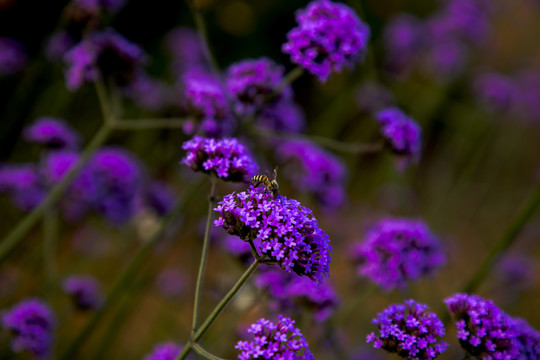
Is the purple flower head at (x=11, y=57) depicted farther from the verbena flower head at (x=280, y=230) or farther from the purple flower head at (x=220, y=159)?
the verbena flower head at (x=280, y=230)

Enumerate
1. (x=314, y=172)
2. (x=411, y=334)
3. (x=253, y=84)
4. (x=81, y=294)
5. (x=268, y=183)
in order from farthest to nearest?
(x=314, y=172) → (x=81, y=294) → (x=253, y=84) → (x=268, y=183) → (x=411, y=334)

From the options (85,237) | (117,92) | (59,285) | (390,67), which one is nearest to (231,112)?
(117,92)

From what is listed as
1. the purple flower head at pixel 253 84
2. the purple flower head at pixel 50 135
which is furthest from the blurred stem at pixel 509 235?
the purple flower head at pixel 50 135

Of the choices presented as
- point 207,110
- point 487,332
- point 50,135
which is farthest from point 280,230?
point 50,135

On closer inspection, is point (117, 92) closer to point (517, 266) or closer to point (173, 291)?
point (173, 291)

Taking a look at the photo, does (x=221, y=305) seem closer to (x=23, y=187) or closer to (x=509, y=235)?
(x=509, y=235)

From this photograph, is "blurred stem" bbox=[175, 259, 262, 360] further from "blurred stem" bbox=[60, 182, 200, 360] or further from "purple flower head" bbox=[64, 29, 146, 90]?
"purple flower head" bbox=[64, 29, 146, 90]
